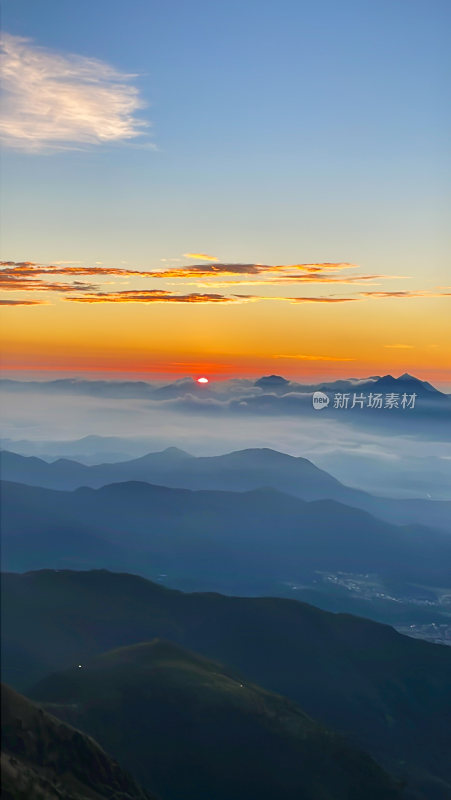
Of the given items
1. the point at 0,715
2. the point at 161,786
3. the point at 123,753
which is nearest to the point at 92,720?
the point at 123,753

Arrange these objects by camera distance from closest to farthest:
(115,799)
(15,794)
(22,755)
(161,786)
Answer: (15,794) → (22,755) → (115,799) → (161,786)

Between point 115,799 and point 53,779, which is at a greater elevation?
point 53,779

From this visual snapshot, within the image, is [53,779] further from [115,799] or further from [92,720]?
[92,720]

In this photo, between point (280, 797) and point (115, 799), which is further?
point (280, 797)

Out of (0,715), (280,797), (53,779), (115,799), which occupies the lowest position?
(280,797)

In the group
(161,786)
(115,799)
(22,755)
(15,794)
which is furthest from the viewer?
(161,786)

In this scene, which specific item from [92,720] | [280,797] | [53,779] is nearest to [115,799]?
[53,779]

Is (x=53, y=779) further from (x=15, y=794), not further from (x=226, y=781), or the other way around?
(x=226, y=781)
